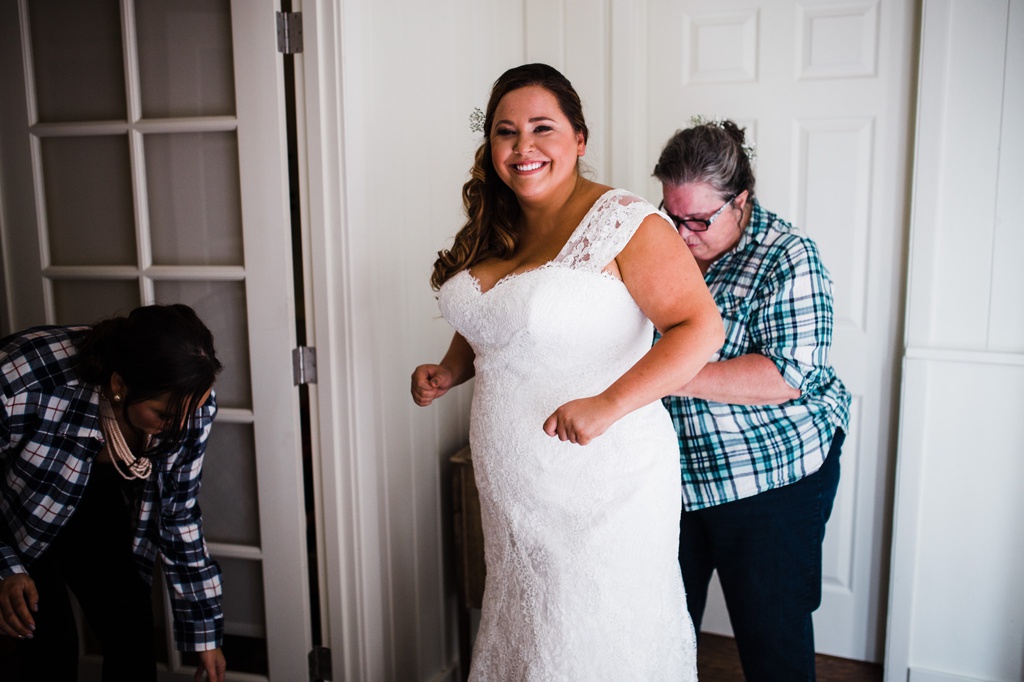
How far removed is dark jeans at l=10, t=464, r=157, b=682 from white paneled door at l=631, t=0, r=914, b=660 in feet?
6.03

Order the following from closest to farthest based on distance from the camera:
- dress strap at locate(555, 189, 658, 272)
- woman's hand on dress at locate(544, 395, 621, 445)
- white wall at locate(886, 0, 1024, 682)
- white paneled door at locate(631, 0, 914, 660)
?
woman's hand on dress at locate(544, 395, 621, 445) → dress strap at locate(555, 189, 658, 272) → white wall at locate(886, 0, 1024, 682) → white paneled door at locate(631, 0, 914, 660)

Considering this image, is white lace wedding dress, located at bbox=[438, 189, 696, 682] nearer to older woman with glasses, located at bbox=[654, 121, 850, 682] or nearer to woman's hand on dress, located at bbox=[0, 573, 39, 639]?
older woman with glasses, located at bbox=[654, 121, 850, 682]

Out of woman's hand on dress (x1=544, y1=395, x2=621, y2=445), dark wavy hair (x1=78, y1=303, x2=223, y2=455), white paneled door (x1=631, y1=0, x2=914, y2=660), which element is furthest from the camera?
white paneled door (x1=631, y1=0, x2=914, y2=660)

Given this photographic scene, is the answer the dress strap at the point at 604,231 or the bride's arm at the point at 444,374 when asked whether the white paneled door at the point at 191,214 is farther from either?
the dress strap at the point at 604,231

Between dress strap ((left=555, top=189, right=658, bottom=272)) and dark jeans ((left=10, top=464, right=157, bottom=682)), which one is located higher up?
dress strap ((left=555, top=189, right=658, bottom=272))

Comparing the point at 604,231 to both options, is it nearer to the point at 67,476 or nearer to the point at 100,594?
the point at 67,476

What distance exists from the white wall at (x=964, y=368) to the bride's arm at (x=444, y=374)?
1330mm

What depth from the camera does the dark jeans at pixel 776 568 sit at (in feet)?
5.67

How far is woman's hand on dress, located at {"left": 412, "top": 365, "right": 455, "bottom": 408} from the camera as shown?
1753 mm

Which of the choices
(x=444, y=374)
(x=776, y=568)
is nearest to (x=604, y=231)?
(x=444, y=374)

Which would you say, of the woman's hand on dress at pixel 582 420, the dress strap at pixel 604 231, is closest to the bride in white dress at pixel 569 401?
the dress strap at pixel 604 231

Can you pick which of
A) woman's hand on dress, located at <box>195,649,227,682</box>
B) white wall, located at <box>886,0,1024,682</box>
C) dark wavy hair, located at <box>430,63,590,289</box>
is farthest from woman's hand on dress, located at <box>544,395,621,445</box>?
white wall, located at <box>886,0,1024,682</box>

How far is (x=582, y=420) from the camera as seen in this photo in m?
1.25

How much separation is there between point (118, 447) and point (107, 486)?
20 cm
